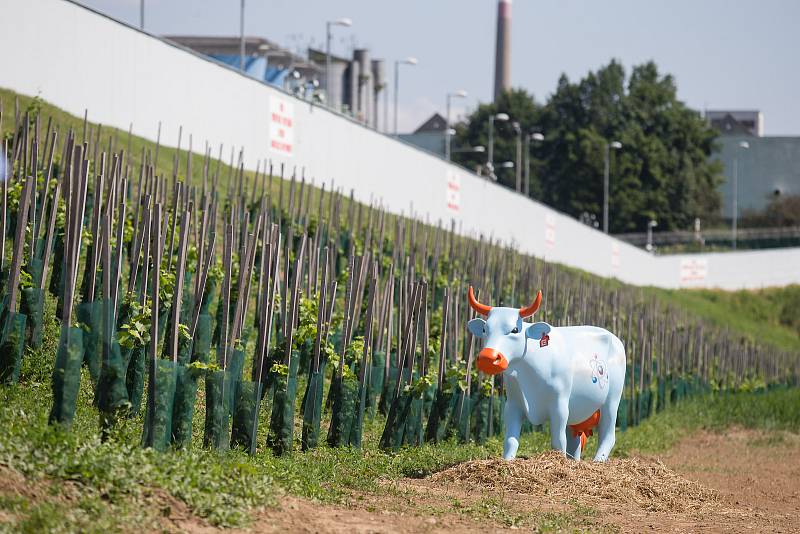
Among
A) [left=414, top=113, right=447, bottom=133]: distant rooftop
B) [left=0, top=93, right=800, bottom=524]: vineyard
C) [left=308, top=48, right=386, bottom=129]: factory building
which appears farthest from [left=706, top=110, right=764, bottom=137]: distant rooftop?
[left=0, top=93, right=800, bottom=524]: vineyard

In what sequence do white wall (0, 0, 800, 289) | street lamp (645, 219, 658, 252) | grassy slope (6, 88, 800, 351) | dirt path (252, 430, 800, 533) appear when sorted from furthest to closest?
street lamp (645, 219, 658, 252) < grassy slope (6, 88, 800, 351) < white wall (0, 0, 800, 289) < dirt path (252, 430, 800, 533)

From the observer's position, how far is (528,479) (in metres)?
10.8

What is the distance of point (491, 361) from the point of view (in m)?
11.0

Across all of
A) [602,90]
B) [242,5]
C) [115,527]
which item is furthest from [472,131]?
[115,527]

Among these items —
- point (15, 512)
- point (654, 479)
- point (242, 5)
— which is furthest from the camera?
point (242, 5)

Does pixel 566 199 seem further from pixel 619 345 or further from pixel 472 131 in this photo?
pixel 619 345

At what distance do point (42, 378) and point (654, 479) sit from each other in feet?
17.4

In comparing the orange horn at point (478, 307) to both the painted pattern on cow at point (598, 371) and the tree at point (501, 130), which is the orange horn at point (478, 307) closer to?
the painted pattern on cow at point (598, 371)

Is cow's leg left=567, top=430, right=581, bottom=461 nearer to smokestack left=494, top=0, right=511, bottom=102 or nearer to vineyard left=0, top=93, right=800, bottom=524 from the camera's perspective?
vineyard left=0, top=93, right=800, bottom=524

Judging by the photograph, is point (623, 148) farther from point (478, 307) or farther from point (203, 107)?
point (478, 307)

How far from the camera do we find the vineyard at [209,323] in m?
9.88

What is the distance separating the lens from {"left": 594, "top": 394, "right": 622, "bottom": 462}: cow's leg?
43.4 feet

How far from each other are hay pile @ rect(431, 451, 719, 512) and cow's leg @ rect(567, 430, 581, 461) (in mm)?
989

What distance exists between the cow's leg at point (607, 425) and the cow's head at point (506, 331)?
6.41ft
